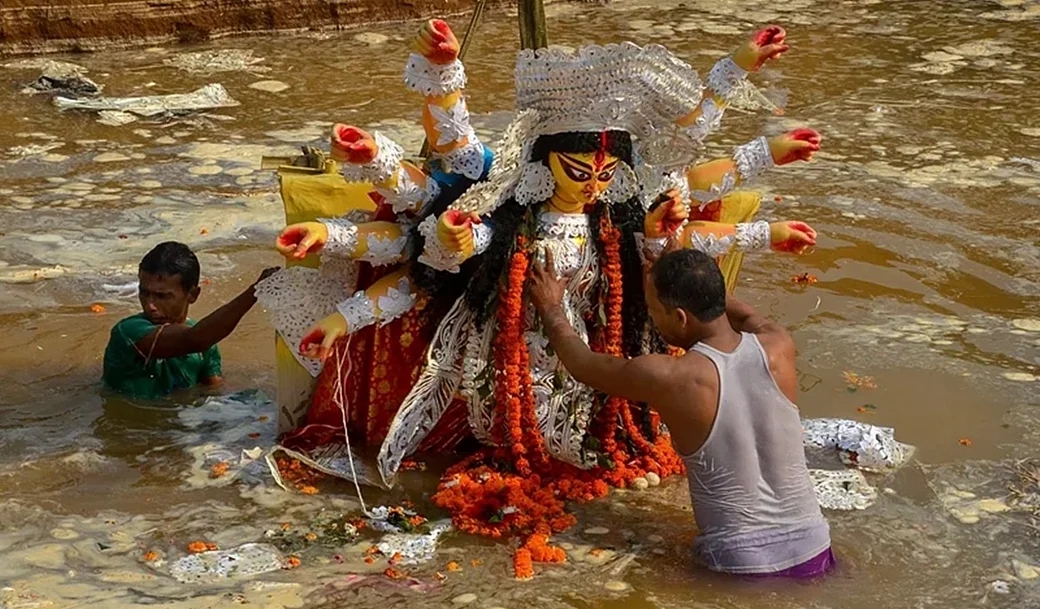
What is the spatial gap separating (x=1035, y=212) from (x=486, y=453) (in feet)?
12.4

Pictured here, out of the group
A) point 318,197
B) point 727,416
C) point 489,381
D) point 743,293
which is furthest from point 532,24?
point 743,293

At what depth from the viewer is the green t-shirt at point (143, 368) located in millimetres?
4738

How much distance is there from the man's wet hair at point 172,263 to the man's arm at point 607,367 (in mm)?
1437

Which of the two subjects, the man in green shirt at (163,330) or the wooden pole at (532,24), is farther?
the man in green shirt at (163,330)

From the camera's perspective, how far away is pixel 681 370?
3.56 meters

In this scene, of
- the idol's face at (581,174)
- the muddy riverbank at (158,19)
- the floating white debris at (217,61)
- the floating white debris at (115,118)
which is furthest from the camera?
the muddy riverbank at (158,19)

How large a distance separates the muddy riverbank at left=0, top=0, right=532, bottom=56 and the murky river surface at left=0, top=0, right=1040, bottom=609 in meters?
0.21

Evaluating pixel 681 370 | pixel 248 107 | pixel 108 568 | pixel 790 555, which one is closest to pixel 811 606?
pixel 790 555

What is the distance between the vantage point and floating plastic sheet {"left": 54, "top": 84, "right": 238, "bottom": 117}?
816 cm

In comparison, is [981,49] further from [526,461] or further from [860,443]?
[526,461]

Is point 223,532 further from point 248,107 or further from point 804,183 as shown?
point 248,107

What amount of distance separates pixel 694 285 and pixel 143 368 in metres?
2.27

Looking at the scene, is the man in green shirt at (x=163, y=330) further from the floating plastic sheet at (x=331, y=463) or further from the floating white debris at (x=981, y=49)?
the floating white debris at (x=981, y=49)

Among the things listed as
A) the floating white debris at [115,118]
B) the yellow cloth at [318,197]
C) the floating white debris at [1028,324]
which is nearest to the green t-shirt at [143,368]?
the yellow cloth at [318,197]
